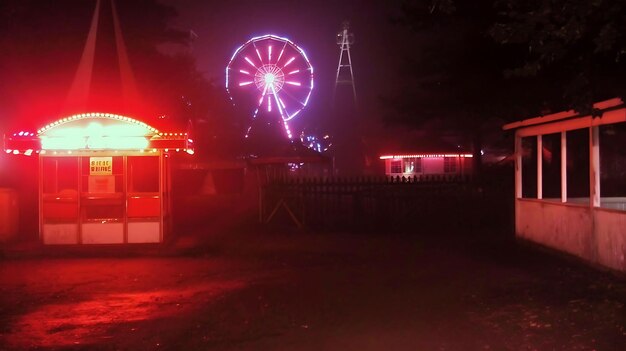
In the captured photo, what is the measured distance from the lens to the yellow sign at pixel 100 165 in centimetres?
1530

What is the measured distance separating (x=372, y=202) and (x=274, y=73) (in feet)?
49.4

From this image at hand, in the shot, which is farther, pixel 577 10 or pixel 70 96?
pixel 70 96

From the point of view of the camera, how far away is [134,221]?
50.2 ft

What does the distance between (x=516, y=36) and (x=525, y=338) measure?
149 inches

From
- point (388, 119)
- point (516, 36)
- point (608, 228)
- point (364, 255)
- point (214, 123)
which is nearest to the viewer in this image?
point (516, 36)

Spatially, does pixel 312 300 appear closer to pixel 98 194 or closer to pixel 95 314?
pixel 95 314

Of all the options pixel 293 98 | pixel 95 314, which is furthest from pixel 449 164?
pixel 95 314

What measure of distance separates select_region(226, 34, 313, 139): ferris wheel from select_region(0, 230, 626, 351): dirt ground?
60.4 ft

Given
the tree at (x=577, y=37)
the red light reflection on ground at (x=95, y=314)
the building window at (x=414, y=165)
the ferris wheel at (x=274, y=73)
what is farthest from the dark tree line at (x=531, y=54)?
the building window at (x=414, y=165)

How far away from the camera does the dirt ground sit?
7.71 m

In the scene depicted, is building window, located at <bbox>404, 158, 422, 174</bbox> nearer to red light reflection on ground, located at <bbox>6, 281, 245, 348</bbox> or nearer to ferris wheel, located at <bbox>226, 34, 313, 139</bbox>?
ferris wheel, located at <bbox>226, 34, 313, 139</bbox>

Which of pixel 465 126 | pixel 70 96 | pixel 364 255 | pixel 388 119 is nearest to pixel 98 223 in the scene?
pixel 70 96

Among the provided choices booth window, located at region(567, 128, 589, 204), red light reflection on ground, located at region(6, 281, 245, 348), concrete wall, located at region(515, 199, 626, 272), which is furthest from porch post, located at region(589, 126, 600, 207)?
red light reflection on ground, located at region(6, 281, 245, 348)

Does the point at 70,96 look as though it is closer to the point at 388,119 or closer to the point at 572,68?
the point at 572,68
